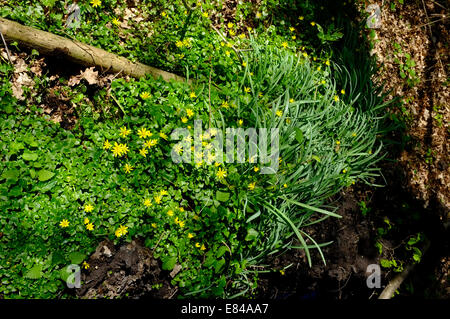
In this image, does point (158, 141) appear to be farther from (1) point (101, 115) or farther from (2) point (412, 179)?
(2) point (412, 179)

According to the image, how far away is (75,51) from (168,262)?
5.78 feet

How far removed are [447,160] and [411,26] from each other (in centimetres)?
212

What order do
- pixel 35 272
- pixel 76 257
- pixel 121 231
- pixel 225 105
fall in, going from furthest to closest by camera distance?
pixel 225 105, pixel 121 231, pixel 76 257, pixel 35 272

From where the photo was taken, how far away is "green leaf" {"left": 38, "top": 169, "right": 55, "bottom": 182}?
6.14ft

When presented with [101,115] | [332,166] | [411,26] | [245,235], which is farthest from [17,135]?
[411,26]

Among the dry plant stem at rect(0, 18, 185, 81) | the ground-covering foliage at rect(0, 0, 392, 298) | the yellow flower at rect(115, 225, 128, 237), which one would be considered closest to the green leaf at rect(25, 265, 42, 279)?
the ground-covering foliage at rect(0, 0, 392, 298)

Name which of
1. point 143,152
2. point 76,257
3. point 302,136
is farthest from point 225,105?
point 76,257

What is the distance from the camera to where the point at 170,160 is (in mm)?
2203

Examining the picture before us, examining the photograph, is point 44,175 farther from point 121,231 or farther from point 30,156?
point 121,231

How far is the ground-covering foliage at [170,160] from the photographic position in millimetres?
1840

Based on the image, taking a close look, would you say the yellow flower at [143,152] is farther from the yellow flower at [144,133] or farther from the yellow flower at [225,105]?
the yellow flower at [225,105]

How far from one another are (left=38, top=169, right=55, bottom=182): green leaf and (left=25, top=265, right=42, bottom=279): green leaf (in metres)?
0.53

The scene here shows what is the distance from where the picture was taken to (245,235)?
7.39 ft

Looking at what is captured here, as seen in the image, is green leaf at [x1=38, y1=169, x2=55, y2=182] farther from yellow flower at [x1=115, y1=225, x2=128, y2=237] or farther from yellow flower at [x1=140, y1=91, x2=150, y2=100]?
yellow flower at [x1=140, y1=91, x2=150, y2=100]
